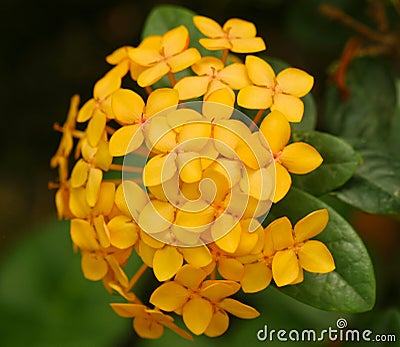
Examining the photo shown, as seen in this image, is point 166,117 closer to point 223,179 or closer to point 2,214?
point 223,179

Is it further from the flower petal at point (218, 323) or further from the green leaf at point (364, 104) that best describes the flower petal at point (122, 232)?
the green leaf at point (364, 104)

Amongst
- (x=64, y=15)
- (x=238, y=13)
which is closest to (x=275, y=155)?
(x=238, y=13)

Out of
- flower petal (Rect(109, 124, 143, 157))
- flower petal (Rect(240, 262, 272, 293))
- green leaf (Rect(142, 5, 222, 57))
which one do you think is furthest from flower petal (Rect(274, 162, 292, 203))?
green leaf (Rect(142, 5, 222, 57))

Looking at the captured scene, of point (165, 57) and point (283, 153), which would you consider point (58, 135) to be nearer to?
point (165, 57)

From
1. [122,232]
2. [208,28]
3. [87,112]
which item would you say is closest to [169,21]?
[208,28]

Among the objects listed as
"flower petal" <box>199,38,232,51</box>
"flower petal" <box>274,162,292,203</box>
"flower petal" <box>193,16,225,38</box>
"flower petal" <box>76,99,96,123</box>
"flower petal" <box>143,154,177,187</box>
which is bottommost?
"flower petal" <box>274,162,292,203</box>

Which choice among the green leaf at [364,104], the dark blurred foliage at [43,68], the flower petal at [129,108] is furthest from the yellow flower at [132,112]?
the dark blurred foliage at [43,68]

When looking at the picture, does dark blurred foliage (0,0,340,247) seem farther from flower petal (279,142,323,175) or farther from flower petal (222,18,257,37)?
flower petal (279,142,323,175)
